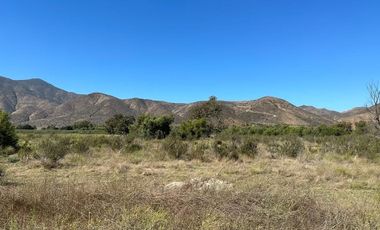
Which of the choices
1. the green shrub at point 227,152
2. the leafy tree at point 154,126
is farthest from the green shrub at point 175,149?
the leafy tree at point 154,126

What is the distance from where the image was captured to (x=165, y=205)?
613 cm

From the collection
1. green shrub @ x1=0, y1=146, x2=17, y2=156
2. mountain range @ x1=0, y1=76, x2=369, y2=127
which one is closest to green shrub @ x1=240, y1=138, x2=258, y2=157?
green shrub @ x1=0, y1=146, x2=17, y2=156

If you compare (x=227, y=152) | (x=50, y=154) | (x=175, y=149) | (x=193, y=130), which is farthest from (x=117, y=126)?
(x=50, y=154)

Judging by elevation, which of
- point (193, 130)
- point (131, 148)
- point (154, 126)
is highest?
point (154, 126)

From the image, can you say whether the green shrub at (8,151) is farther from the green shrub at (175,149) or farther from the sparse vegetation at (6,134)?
the green shrub at (175,149)

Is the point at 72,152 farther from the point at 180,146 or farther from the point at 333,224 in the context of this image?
the point at 333,224

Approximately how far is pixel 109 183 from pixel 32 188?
1.09m

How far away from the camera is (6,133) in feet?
96.1

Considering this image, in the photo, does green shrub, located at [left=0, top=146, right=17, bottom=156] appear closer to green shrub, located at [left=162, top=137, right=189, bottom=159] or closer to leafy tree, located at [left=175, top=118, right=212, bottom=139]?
green shrub, located at [left=162, top=137, right=189, bottom=159]

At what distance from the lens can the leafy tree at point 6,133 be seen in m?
28.8

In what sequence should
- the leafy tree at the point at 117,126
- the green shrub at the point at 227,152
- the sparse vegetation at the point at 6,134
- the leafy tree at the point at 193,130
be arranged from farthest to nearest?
the leafy tree at the point at 117,126, the leafy tree at the point at 193,130, the sparse vegetation at the point at 6,134, the green shrub at the point at 227,152

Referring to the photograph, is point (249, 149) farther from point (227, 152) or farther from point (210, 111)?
point (210, 111)

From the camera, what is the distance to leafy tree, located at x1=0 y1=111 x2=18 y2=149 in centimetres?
2884

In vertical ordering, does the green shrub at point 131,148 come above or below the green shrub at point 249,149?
below
